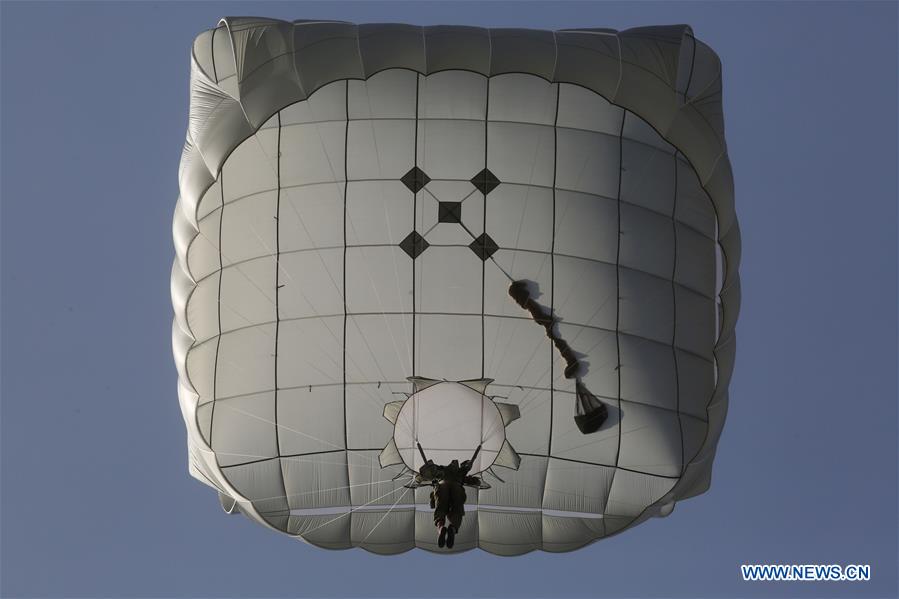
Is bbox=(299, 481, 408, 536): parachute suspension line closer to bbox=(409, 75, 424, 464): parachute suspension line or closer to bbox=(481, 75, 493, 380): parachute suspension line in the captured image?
bbox=(409, 75, 424, 464): parachute suspension line

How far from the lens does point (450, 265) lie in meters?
22.4

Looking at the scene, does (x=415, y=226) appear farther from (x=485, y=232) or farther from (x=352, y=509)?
(x=352, y=509)

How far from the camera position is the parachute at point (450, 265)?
72.9 feet

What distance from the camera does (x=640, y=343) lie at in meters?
22.4

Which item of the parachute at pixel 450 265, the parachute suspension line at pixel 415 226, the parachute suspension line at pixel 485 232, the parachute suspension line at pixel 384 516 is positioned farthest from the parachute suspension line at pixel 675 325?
the parachute suspension line at pixel 384 516

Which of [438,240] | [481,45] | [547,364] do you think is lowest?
[547,364]

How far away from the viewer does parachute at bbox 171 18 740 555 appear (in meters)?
22.2

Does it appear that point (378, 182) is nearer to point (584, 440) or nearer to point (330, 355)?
point (330, 355)

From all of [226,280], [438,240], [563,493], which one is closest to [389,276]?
[438,240]

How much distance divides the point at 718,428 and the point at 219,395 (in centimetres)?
667

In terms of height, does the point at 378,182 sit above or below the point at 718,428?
above

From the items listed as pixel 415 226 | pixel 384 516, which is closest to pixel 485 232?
pixel 415 226

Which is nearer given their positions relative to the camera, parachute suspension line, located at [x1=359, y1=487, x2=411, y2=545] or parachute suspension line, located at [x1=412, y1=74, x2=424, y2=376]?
parachute suspension line, located at [x1=412, y1=74, x2=424, y2=376]

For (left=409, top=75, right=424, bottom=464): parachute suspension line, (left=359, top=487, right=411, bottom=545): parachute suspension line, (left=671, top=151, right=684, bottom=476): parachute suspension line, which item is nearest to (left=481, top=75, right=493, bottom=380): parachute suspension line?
(left=409, top=75, right=424, bottom=464): parachute suspension line
